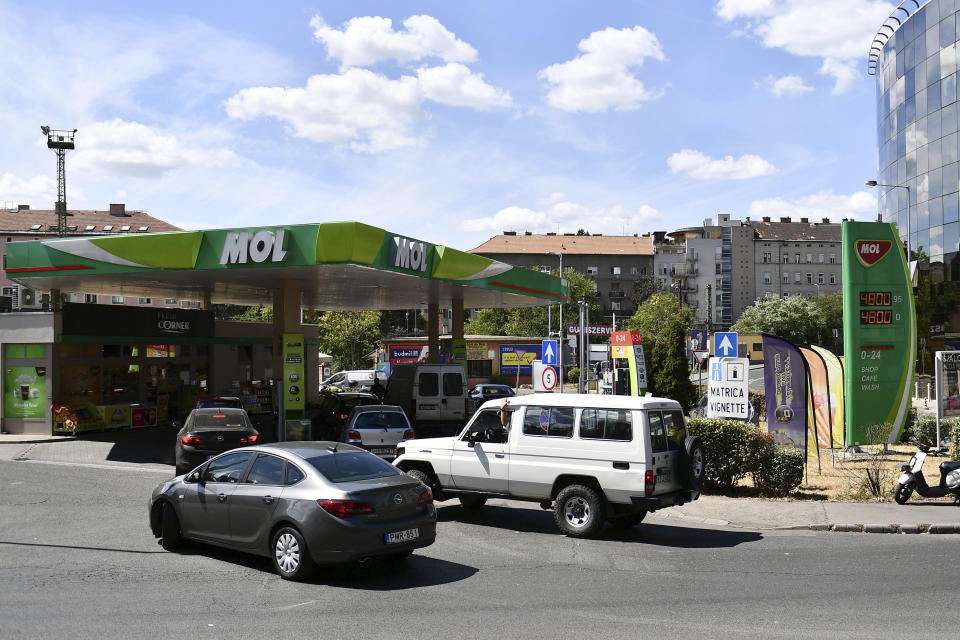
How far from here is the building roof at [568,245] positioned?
11212 cm

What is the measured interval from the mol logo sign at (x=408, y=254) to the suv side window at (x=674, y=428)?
10035 millimetres

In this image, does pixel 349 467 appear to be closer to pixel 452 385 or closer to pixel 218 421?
pixel 218 421

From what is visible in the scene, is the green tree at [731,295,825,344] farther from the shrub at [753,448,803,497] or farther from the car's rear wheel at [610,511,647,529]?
the car's rear wheel at [610,511,647,529]

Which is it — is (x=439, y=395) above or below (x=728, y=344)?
below

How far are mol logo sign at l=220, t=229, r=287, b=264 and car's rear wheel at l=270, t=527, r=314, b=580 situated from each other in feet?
34.9

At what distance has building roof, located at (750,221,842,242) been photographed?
11731cm

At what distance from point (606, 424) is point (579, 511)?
1.30 metres

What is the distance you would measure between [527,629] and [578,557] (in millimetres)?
3280

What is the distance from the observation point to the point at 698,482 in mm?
11555

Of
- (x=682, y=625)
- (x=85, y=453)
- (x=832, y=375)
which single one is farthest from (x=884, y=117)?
(x=682, y=625)

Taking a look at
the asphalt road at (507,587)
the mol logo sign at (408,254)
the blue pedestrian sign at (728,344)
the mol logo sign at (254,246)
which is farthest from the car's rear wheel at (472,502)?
the blue pedestrian sign at (728,344)

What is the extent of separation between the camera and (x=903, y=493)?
13773 millimetres

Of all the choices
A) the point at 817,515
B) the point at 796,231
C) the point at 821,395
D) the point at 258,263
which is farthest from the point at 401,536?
the point at 796,231

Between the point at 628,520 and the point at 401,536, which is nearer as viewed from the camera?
the point at 401,536
